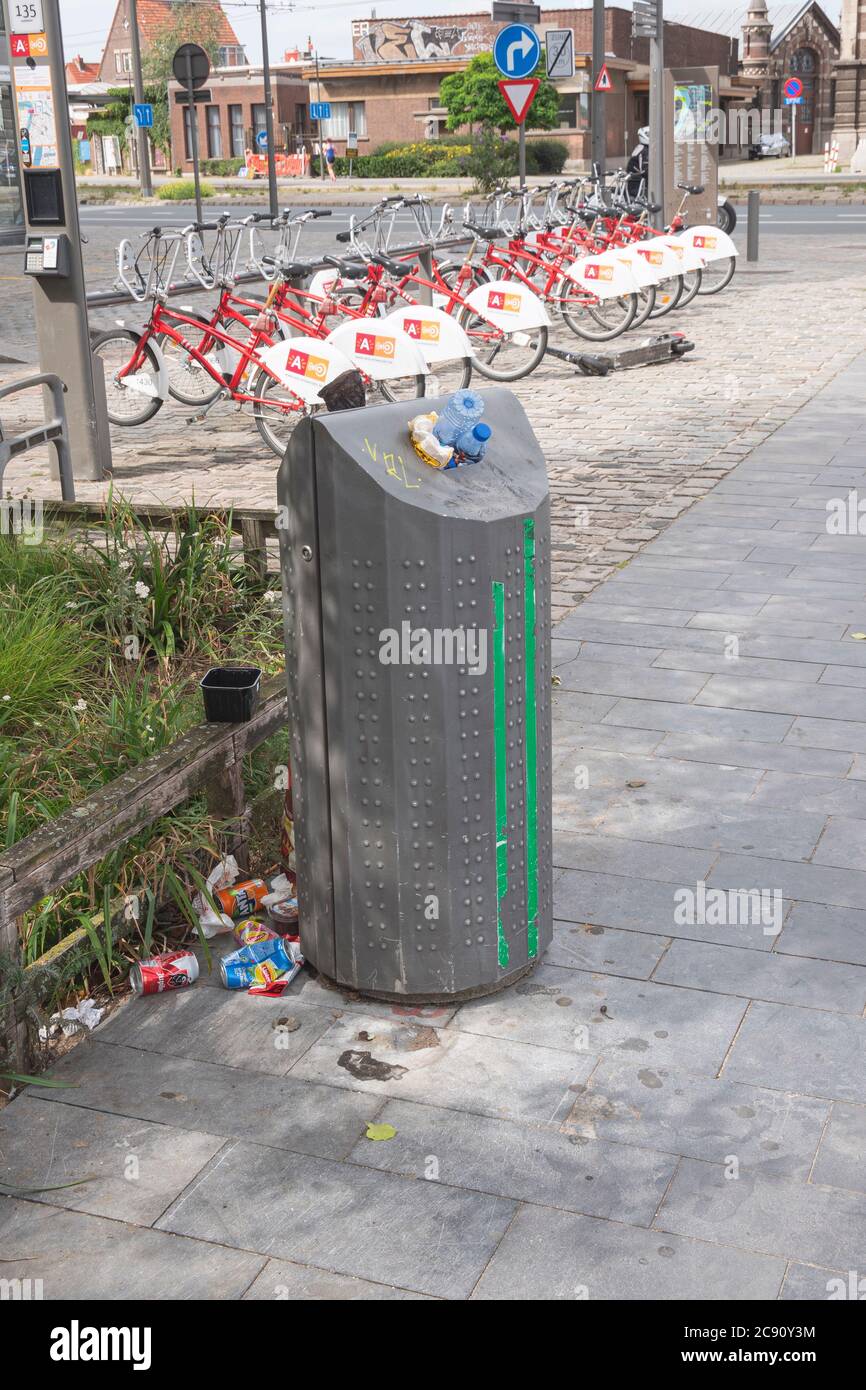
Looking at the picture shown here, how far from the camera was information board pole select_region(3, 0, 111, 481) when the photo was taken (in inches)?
338

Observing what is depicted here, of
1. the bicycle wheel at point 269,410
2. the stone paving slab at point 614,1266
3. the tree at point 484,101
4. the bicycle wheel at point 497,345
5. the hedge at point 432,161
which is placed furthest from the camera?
the tree at point 484,101

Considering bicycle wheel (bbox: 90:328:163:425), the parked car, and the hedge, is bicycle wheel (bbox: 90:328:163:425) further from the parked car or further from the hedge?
the parked car

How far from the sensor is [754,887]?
4.37 m

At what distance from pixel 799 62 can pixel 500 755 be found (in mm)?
90154

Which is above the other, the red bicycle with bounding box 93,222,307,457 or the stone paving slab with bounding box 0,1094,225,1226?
the red bicycle with bounding box 93,222,307,457

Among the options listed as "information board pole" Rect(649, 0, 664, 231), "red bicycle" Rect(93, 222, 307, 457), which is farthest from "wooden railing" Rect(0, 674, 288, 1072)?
"information board pole" Rect(649, 0, 664, 231)

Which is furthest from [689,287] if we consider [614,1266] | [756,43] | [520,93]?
[756,43]

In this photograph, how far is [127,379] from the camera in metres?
10.6

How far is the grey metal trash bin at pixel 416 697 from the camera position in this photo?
338 centimetres

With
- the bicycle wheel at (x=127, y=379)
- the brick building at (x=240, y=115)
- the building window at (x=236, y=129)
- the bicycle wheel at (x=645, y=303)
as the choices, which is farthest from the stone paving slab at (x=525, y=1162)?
the building window at (x=236, y=129)

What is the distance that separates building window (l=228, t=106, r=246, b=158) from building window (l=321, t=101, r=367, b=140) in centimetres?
445

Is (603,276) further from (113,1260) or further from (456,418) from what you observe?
(113,1260)

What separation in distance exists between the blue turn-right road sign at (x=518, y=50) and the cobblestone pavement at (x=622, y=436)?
2.71 m

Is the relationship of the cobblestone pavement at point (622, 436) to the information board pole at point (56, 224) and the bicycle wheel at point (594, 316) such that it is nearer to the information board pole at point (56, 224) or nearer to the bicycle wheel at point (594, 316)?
the bicycle wheel at point (594, 316)
